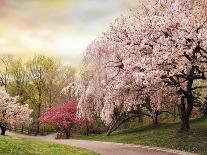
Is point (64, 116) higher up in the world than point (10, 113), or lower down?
lower down

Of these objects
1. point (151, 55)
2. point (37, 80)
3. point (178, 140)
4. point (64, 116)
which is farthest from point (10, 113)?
point (151, 55)

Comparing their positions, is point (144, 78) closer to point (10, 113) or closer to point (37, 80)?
point (10, 113)

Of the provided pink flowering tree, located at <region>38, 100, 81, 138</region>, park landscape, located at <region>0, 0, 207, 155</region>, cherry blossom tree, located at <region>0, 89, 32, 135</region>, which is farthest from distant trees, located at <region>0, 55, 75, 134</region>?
park landscape, located at <region>0, 0, 207, 155</region>

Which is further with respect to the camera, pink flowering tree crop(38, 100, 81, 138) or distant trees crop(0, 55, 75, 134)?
distant trees crop(0, 55, 75, 134)

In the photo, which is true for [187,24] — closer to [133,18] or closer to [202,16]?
[202,16]

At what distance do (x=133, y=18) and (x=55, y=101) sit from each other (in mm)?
48159

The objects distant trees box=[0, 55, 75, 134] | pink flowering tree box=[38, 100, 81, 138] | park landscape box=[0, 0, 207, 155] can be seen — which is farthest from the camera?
distant trees box=[0, 55, 75, 134]

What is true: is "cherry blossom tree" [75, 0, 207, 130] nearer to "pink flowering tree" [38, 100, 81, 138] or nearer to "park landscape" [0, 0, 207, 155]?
"park landscape" [0, 0, 207, 155]

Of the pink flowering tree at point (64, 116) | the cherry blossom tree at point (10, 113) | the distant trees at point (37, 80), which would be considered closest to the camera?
the pink flowering tree at point (64, 116)

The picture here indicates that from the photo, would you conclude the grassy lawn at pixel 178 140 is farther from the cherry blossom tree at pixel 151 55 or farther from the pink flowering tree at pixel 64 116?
the pink flowering tree at pixel 64 116

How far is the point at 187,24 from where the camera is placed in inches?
1113

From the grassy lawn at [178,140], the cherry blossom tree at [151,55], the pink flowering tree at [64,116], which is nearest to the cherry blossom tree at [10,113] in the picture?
→ the pink flowering tree at [64,116]

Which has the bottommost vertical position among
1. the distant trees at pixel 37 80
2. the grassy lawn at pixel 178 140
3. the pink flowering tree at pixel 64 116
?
the grassy lawn at pixel 178 140

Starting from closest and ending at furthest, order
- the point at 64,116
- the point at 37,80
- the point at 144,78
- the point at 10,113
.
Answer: the point at 144,78
the point at 64,116
the point at 10,113
the point at 37,80
